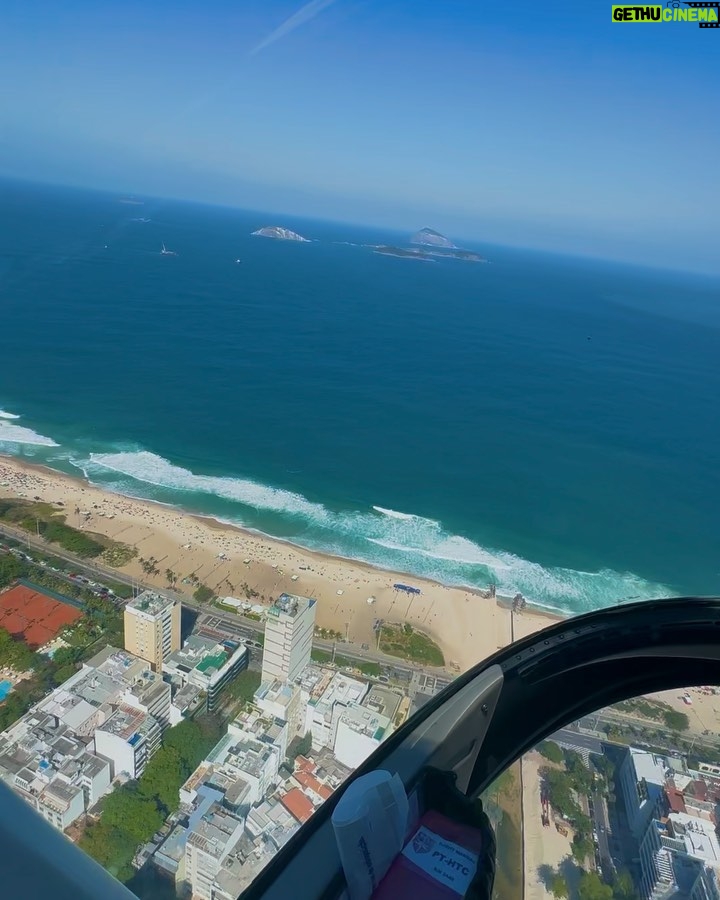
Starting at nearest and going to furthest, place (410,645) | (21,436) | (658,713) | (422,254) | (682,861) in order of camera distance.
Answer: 1. (682,861)
2. (658,713)
3. (410,645)
4. (21,436)
5. (422,254)

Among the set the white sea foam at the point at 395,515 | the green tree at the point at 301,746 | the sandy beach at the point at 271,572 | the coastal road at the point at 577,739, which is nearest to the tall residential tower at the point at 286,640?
the sandy beach at the point at 271,572

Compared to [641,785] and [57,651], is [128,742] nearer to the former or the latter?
[57,651]

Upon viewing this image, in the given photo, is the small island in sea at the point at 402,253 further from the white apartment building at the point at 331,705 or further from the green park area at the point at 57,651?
the white apartment building at the point at 331,705

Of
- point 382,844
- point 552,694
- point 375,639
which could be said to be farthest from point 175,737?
point 382,844

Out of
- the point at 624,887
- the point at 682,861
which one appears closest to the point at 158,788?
the point at 624,887

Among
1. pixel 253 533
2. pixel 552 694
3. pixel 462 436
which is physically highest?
pixel 552 694

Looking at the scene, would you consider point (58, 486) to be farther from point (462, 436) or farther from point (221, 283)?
point (221, 283)

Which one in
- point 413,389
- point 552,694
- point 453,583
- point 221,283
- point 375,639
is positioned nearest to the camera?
point 552,694

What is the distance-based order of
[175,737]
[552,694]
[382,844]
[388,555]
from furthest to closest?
[388,555] < [175,737] < [552,694] < [382,844]
